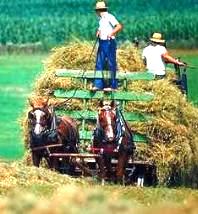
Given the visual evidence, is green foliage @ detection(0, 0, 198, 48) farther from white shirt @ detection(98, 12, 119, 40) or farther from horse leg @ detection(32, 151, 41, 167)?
horse leg @ detection(32, 151, 41, 167)

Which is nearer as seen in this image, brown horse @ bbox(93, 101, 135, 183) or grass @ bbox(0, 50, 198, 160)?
brown horse @ bbox(93, 101, 135, 183)

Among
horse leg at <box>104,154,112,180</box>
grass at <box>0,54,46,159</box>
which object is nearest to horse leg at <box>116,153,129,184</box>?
horse leg at <box>104,154,112,180</box>

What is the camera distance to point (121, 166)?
1487 centimetres

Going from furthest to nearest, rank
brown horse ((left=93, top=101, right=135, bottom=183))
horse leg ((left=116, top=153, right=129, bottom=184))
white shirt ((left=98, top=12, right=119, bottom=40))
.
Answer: white shirt ((left=98, top=12, right=119, bottom=40)), horse leg ((left=116, top=153, right=129, bottom=184)), brown horse ((left=93, top=101, right=135, bottom=183))

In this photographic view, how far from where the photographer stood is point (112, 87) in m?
15.8

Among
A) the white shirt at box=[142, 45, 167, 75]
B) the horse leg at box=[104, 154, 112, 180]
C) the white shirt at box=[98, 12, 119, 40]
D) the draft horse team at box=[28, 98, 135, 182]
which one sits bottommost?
the horse leg at box=[104, 154, 112, 180]

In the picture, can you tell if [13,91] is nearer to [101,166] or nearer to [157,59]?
[157,59]

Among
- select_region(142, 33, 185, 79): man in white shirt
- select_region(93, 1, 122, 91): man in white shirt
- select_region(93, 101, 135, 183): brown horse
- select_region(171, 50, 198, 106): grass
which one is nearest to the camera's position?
select_region(93, 101, 135, 183): brown horse

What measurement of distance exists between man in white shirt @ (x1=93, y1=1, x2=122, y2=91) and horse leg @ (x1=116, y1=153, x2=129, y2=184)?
1137mm

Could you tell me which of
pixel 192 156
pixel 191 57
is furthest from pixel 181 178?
pixel 191 57

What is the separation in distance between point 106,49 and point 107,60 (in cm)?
16

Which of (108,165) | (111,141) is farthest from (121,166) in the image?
(111,141)

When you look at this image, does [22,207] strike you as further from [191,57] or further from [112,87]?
[191,57]

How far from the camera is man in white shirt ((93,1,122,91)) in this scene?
1570cm
